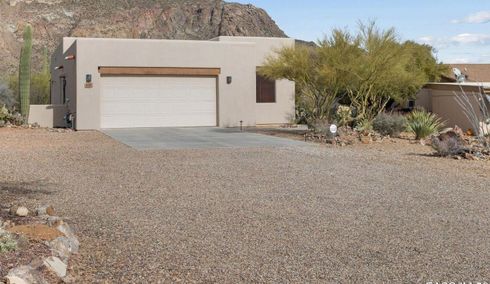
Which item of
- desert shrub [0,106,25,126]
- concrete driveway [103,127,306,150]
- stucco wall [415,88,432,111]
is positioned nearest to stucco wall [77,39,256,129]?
concrete driveway [103,127,306,150]

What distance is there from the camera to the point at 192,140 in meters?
20.8

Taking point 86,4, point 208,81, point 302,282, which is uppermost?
point 86,4

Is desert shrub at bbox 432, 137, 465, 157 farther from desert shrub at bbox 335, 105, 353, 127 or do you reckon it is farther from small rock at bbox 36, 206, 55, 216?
small rock at bbox 36, 206, 55, 216

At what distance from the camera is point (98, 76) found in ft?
88.0

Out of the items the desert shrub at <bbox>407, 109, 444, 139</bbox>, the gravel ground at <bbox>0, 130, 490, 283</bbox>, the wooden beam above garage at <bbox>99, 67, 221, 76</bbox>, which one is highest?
the wooden beam above garage at <bbox>99, 67, 221, 76</bbox>

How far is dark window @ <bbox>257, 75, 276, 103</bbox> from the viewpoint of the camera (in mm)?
30453

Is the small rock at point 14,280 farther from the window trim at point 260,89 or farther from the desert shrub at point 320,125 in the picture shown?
the window trim at point 260,89

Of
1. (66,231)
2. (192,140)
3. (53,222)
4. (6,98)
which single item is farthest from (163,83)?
(66,231)

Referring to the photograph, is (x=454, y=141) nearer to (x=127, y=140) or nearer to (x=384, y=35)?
(x=384, y=35)

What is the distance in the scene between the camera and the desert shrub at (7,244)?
18.6 ft

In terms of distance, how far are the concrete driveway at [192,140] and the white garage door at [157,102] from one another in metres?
1.94

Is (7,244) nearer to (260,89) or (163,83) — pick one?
(163,83)

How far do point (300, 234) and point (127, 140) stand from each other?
1431cm

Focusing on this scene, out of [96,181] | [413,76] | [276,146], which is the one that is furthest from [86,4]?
[96,181]
